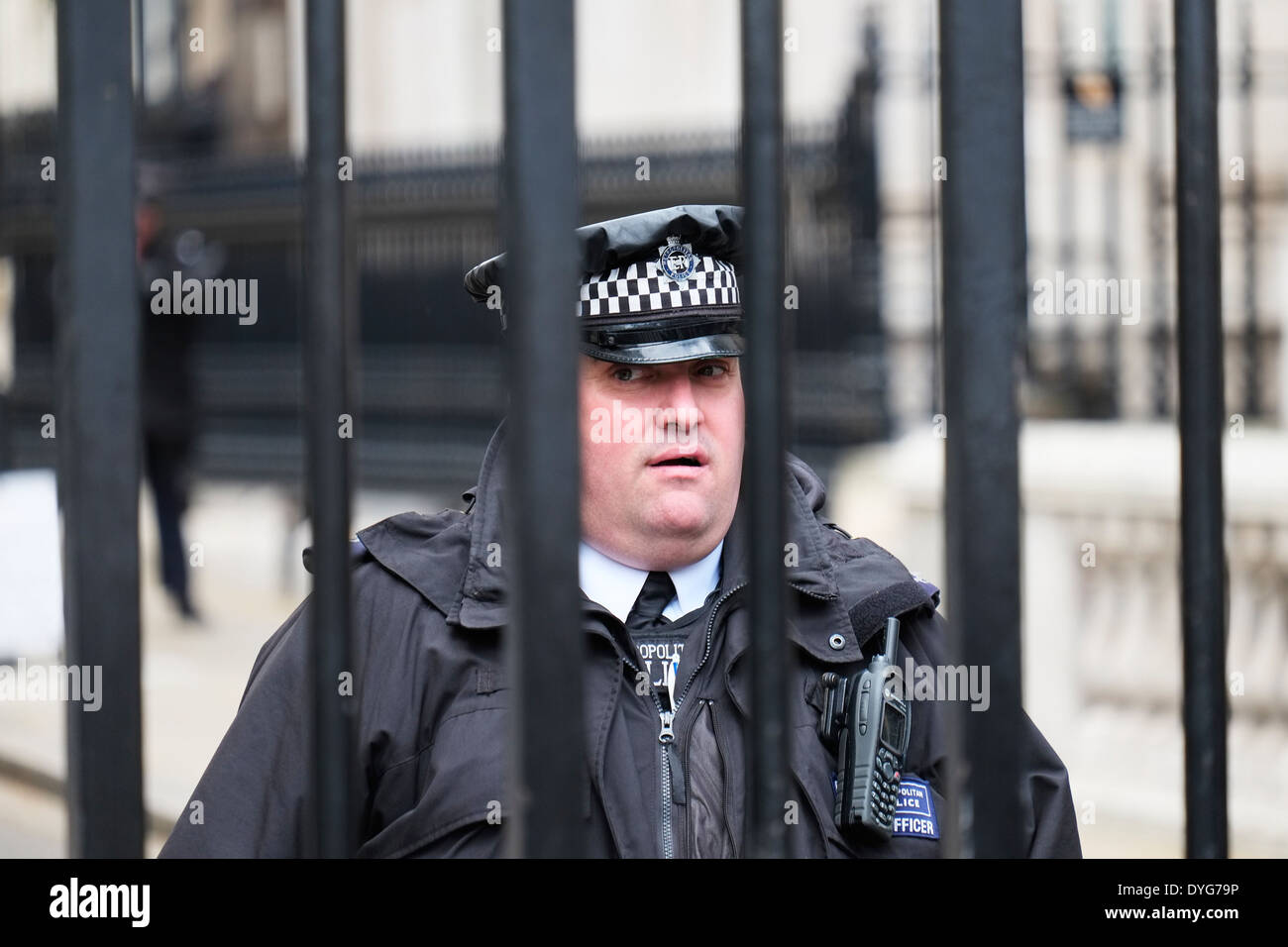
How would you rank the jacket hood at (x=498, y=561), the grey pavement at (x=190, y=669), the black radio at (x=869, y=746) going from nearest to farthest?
1. the black radio at (x=869, y=746)
2. the jacket hood at (x=498, y=561)
3. the grey pavement at (x=190, y=669)

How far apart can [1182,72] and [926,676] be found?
1.36 m

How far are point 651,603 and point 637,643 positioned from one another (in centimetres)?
11

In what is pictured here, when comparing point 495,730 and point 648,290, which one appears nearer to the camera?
point 495,730

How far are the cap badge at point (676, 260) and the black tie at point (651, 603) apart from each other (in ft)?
1.65

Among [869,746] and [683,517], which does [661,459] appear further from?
[869,746]

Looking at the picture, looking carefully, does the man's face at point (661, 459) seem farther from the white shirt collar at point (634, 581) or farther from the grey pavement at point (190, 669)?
the grey pavement at point (190, 669)

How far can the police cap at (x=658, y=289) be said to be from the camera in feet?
8.24

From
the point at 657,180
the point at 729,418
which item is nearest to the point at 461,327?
the point at 657,180

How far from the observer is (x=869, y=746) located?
83.7 inches

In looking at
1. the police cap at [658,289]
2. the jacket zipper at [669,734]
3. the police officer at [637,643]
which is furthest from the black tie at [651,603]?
the police cap at [658,289]

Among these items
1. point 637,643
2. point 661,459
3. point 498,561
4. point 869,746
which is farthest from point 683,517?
point 869,746

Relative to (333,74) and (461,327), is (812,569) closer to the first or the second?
(333,74)

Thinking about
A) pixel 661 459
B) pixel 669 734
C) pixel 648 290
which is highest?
pixel 648 290

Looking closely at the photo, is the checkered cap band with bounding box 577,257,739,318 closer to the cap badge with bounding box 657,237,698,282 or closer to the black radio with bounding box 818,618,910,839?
the cap badge with bounding box 657,237,698,282
